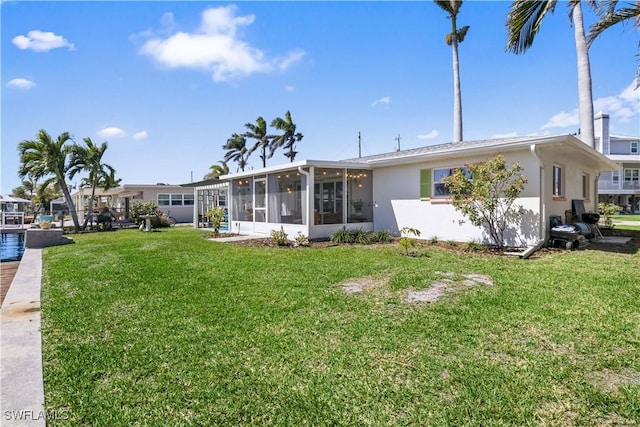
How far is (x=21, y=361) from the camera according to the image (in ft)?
10.4

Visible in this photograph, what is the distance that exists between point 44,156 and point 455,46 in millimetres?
23111

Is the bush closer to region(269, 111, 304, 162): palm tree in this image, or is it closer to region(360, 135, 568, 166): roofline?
region(269, 111, 304, 162): palm tree

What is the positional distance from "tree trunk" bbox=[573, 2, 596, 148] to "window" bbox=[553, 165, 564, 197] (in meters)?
4.23

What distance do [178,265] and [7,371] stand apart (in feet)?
15.8

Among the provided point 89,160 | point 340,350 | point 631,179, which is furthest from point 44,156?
point 631,179

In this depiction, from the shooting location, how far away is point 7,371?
2984 millimetres

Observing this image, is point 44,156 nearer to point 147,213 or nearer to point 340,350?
point 147,213

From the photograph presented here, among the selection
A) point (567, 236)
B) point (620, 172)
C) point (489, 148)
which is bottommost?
point (567, 236)

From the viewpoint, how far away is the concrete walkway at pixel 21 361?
2.40m

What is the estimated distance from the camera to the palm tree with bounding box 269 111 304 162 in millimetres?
33656

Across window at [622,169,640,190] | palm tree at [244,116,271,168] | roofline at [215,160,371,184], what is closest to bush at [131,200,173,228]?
roofline at [215,160,371,184]

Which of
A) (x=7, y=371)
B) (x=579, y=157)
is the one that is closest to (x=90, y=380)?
(x=7, y=371)

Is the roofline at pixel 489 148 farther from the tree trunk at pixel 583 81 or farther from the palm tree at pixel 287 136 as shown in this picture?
the palm tree at pixel 287 136

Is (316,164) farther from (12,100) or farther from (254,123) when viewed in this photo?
(254,123)
